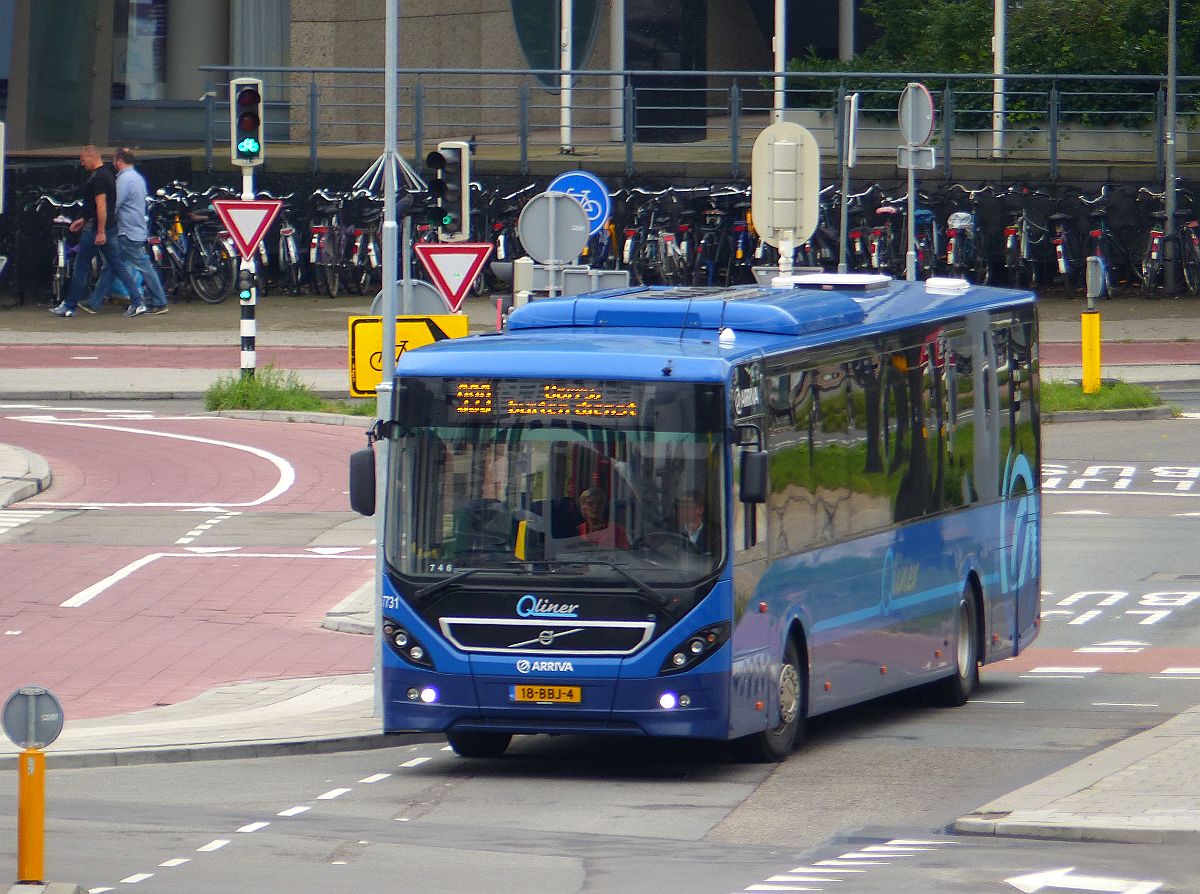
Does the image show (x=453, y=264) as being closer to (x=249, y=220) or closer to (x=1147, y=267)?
(x=249, y=220)

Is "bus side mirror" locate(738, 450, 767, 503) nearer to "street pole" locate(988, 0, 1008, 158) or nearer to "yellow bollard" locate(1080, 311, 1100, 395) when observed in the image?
"yellow bollard" locate(1080, 311, 1100, 395)

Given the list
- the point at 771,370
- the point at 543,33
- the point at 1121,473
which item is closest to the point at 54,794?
the point at 771,370

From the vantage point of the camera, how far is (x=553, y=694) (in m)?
11.8

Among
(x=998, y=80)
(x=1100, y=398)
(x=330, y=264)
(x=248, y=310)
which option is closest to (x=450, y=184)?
(x=248, y=310)

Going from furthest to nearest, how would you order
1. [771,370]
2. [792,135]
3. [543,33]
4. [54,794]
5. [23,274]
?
[543,33], [23,274], [792,135], [771,370], [54,794]

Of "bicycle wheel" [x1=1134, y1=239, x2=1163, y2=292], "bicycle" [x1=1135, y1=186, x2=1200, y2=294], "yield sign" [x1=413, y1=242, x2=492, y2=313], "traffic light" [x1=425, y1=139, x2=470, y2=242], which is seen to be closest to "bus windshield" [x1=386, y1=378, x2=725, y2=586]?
"yield sign" [x1=413, y1=242, x2=492, y2=313]

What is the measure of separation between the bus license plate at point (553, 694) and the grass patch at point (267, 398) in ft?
52.6

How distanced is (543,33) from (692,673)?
111ft

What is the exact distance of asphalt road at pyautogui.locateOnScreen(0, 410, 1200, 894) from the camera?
30.9 feet

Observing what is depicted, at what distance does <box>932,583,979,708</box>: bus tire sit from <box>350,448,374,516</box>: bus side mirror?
429cm

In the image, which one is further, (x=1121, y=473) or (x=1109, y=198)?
(x=1109, y=198)

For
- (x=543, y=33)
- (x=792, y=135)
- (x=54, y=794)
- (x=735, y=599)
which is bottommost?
(x=54, y=794)

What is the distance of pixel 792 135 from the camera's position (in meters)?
23.2

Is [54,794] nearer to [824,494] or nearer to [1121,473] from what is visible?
[824,494]
